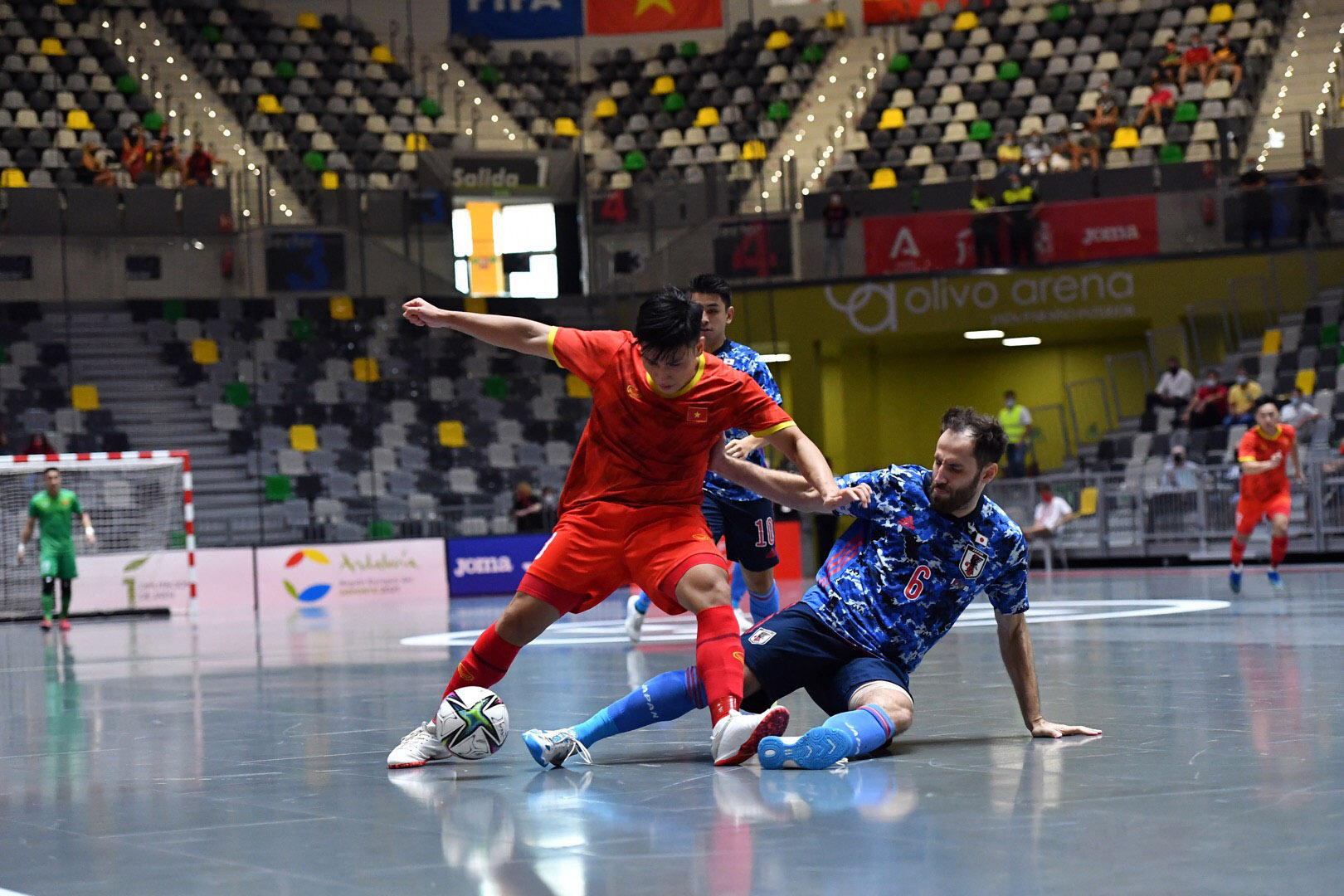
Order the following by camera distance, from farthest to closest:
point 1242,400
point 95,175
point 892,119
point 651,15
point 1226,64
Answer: point 651,15 → point 892,119 → point 1226,64 → point 95,175 → point 1242,400

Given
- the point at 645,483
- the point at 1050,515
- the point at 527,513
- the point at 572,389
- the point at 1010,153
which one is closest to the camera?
the point at 645,483

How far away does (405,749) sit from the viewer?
5621 millimetres

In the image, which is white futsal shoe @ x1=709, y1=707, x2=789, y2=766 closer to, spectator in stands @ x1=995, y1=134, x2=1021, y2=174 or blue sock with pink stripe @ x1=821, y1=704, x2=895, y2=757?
blue sock with pink stripe @ x1=821, y1=704, x2=895, y2=757

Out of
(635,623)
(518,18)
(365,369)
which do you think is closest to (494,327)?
(635,623)

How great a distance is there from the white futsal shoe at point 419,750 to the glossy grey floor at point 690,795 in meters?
0.05

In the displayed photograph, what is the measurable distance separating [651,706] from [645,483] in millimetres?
802

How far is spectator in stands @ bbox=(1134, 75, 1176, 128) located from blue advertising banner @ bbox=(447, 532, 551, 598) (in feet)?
43.5

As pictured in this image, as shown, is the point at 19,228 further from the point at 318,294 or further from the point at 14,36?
the point at 14,36

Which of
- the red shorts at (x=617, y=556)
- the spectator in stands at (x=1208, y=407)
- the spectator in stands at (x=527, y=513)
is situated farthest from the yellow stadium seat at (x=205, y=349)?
the red shorts at (x=617, y=556)

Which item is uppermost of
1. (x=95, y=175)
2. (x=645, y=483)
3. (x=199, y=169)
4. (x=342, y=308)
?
(x=199, y=169)

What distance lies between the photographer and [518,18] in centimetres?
3278

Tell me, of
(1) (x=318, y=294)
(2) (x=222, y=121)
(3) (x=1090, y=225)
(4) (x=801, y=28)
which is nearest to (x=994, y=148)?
(3) (x=1090, y=225)

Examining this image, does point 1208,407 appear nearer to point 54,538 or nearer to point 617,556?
point 54,538

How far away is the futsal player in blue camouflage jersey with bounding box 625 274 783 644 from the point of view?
7.48 meters
